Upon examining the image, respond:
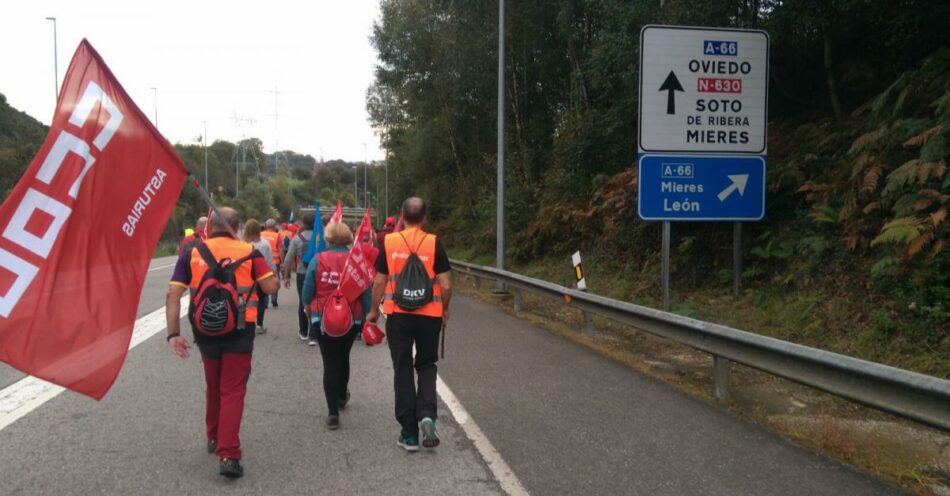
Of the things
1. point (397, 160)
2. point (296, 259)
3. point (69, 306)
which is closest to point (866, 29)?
point (296, 259)

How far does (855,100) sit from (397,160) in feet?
124

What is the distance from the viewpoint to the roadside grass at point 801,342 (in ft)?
17.4

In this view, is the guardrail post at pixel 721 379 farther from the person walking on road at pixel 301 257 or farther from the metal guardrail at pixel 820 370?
the person walking on road at pixel 301 257

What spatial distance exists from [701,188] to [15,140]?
201ft

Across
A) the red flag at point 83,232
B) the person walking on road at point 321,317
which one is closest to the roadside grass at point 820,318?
the person walking on road at point 321,317

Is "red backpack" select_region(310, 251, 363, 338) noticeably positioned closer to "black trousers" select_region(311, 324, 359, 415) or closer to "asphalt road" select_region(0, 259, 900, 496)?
"black trousers" select_region(311, 324, 359, 415)

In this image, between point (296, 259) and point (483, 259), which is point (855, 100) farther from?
point (483, 259)

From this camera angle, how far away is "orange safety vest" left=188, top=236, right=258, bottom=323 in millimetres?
4957

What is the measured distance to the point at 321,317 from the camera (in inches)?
244

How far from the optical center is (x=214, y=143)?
150125 mm

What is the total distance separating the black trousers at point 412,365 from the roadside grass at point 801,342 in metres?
2.77

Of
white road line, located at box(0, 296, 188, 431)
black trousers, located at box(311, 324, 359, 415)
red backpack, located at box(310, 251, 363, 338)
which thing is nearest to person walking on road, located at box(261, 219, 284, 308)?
white road line, located at box(0, 296, 188, 431)

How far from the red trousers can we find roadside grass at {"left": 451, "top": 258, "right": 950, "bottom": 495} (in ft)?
13.2

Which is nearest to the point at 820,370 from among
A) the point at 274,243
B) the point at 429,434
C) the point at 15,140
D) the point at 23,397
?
the point at 429,434
